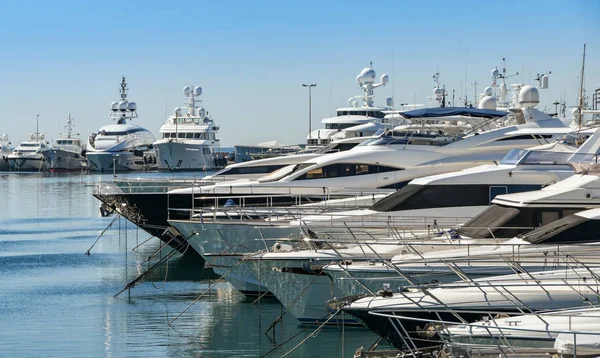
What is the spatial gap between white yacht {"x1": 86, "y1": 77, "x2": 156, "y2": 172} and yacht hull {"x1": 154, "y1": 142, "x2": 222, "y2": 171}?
880 centimetres

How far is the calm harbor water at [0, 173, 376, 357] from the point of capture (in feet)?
68.1

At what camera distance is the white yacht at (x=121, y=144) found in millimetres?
132250

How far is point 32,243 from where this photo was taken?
41594 mm

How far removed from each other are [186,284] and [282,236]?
538cm

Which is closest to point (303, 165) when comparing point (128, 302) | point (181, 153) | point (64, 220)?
point (128, 302)

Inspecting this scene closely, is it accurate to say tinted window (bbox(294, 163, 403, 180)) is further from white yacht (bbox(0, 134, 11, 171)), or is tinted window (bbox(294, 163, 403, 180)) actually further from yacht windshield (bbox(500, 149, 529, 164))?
white yacht (bbox(0, 134, 11, 171))

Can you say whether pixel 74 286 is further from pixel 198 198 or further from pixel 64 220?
pixel 64 220

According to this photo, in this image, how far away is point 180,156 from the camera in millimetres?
121875

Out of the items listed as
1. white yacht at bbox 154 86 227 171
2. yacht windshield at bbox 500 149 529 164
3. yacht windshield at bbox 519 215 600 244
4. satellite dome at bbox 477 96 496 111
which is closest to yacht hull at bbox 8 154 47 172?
white yacht at bbox 154 86 227 171

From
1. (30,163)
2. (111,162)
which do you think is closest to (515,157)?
(111,162)

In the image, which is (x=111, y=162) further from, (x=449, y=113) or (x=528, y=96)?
(x=449, y=113)

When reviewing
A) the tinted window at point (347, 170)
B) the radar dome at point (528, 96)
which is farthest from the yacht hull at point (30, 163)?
the tinted window at point (347, 170)

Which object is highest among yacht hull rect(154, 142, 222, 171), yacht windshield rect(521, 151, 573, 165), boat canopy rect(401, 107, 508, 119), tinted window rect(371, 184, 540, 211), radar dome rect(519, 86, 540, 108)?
radar dome rect(519, 86, 540, 108)

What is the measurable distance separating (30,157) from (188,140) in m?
Result: 28.9
